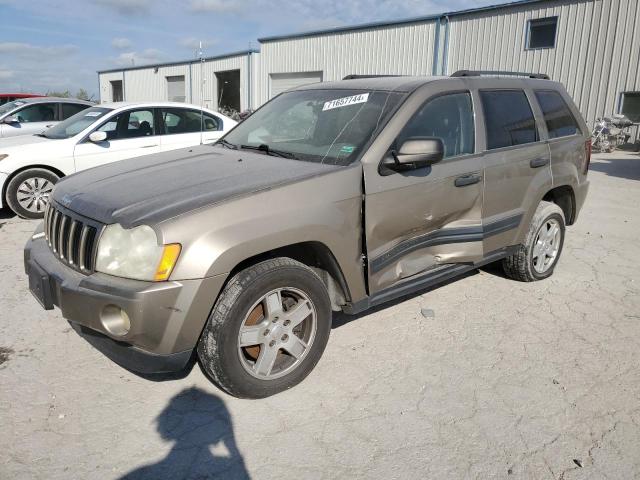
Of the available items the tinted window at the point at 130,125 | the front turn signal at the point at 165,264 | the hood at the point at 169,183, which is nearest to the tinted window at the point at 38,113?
the tinted window at the point at 130,125

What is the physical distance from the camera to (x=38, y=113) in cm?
1095

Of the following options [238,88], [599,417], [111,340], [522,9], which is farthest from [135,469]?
[238,88]

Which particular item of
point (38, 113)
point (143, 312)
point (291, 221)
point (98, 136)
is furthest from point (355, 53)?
point (143, 312)

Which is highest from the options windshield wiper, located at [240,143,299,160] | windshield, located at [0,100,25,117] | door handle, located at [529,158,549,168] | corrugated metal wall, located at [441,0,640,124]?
corrugated metal wall, located at [441,0,640,124]

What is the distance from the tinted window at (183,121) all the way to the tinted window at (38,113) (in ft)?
13.8

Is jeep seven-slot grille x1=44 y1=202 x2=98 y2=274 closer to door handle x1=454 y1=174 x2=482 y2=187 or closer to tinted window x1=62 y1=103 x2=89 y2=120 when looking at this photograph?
door handle x1=454 y1=174 x2=482 y2=187

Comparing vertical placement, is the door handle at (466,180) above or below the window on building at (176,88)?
below

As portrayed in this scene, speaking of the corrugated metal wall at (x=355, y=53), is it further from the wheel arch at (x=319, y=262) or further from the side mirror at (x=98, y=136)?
the wheel arch at (x=319, y=262)

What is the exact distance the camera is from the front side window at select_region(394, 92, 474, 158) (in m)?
3.69

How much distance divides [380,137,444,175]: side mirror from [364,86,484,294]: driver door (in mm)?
49

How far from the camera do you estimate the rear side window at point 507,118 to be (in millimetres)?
4199

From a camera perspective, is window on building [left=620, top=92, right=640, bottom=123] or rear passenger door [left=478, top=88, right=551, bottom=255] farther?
window on building [left=620, top=92, right=640, bottom=123]

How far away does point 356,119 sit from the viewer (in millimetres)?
3670

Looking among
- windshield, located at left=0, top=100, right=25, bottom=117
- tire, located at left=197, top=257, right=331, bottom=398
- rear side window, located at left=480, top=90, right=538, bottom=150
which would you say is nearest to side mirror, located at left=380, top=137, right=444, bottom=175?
tire, located at left=197, top=257, right=331, bottom=398
